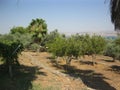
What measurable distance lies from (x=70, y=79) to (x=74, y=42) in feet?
25.1

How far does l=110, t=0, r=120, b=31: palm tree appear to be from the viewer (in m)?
10.1

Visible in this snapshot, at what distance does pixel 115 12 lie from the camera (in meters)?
10.3

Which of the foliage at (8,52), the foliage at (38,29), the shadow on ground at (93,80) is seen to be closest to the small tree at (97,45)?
the shadow on ground at (93,80)

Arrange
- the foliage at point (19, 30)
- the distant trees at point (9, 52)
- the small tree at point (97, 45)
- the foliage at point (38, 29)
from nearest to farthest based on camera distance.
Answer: the distant trees at point (9, 52) → the small tree at point (97, 45) → the foliage at point (38, 29) → the foliage at point (19, 30)

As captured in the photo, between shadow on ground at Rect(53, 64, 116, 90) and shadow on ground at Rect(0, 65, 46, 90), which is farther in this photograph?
shadow on ground at Rect(53, 64, 116, 90)

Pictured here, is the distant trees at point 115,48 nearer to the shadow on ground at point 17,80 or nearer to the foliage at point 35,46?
the foliage at point 35,46

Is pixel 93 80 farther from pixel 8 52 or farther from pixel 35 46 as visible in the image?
pixel 35 46

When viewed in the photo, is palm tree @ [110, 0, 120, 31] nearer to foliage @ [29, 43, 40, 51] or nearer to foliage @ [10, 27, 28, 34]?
foliage @ [29, 43, 40, 51]

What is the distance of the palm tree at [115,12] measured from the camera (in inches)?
396

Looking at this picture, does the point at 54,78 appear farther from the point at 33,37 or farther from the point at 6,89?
the point at 33,37

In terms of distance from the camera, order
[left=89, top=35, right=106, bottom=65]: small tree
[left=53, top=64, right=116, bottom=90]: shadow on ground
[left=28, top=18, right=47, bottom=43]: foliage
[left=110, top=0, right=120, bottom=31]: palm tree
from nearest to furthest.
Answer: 1. [left=110, top=0, right=120, bottom=31]: palm tree
2. [left=53, top=64, right=116, bottom=90]: shadow on ground
3. [left=89, top=35, right=106, bottom=65]: small tree
4. [left=28, top=18, right=47, bottom=43]: foliage

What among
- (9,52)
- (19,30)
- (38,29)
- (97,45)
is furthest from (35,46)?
(9,52)

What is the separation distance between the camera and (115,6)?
33.3 ft

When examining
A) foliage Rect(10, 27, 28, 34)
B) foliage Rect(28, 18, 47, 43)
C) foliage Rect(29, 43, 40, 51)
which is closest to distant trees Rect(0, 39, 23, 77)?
foliage Rect(29, 43, 40, 51)
